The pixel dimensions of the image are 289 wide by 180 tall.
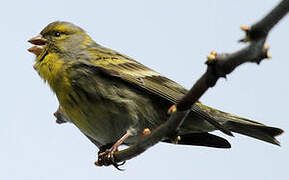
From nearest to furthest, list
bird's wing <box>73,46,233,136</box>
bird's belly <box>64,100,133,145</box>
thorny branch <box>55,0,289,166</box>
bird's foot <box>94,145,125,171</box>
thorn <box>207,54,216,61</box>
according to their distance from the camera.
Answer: thorny branch <box>55,0,289,166</box> → thorn <box>207,54,216,61</box> → bird's foot <box>94,145,125,171</box> → bird's belly <box>64,100,133,145</box> → bird's wing <box>73,46,233,136</box>

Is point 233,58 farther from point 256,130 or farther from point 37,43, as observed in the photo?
point 37,43

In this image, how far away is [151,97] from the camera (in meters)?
5.43

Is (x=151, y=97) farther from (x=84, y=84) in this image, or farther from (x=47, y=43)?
(x=47, y=43)

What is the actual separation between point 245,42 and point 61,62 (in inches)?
144

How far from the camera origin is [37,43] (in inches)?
237

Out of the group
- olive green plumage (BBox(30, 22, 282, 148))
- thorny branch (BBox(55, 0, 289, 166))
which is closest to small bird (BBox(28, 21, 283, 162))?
olive green plumage (BBox(30, 22, 282, 148))

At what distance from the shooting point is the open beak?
19.1 ft

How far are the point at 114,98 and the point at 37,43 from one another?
4.84ft

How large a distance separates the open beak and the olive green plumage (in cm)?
1

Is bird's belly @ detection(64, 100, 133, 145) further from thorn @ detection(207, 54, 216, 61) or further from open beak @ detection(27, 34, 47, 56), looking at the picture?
thorn @ detection(207, 54, 216, 61)

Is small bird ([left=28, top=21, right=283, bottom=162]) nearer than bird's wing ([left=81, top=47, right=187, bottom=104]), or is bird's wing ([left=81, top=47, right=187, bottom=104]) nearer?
small bird ([left=28, top=21, right=283, bottom=162])

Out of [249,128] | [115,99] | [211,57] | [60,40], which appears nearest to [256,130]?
[249,128]

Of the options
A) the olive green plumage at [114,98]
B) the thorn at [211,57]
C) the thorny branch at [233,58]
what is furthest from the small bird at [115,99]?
the thorn at [211,57]

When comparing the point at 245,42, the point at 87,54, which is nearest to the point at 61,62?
the point at 87,54
